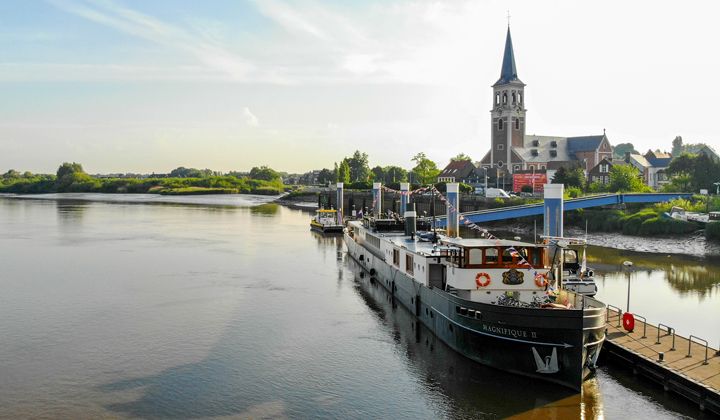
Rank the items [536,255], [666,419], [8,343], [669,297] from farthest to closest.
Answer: [669,297] < [8,343] < [536,255] < [666,419]

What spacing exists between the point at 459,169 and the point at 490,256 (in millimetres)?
136385

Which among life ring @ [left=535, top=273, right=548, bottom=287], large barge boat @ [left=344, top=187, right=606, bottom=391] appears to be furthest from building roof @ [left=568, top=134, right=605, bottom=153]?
life ring @ [left=535, top=273, right=548, bottom=287]

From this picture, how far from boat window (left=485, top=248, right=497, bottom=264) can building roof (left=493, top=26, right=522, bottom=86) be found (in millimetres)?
121784

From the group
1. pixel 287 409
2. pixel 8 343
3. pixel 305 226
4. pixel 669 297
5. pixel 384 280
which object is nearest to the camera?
pixel 287 409

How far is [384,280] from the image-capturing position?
48.7 metres

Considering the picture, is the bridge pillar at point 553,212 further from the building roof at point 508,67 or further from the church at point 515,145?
the building roof at point 508,67

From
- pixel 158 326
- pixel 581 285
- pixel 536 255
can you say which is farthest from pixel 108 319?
pixel 581 285

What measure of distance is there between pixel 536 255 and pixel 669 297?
824 inches

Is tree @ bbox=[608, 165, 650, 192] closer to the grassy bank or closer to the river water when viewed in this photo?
the grassy bank

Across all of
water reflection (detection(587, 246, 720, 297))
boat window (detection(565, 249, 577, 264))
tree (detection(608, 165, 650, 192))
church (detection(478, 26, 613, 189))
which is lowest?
water reflection (detection(587, 246, 720, 297))

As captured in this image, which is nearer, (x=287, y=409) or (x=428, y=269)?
(x=287, y=409)

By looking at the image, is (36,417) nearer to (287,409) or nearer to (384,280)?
→ (287,409)

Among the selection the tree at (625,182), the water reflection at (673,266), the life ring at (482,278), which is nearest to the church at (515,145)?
the tree at (625,182)

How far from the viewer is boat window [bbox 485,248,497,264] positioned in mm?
29500
